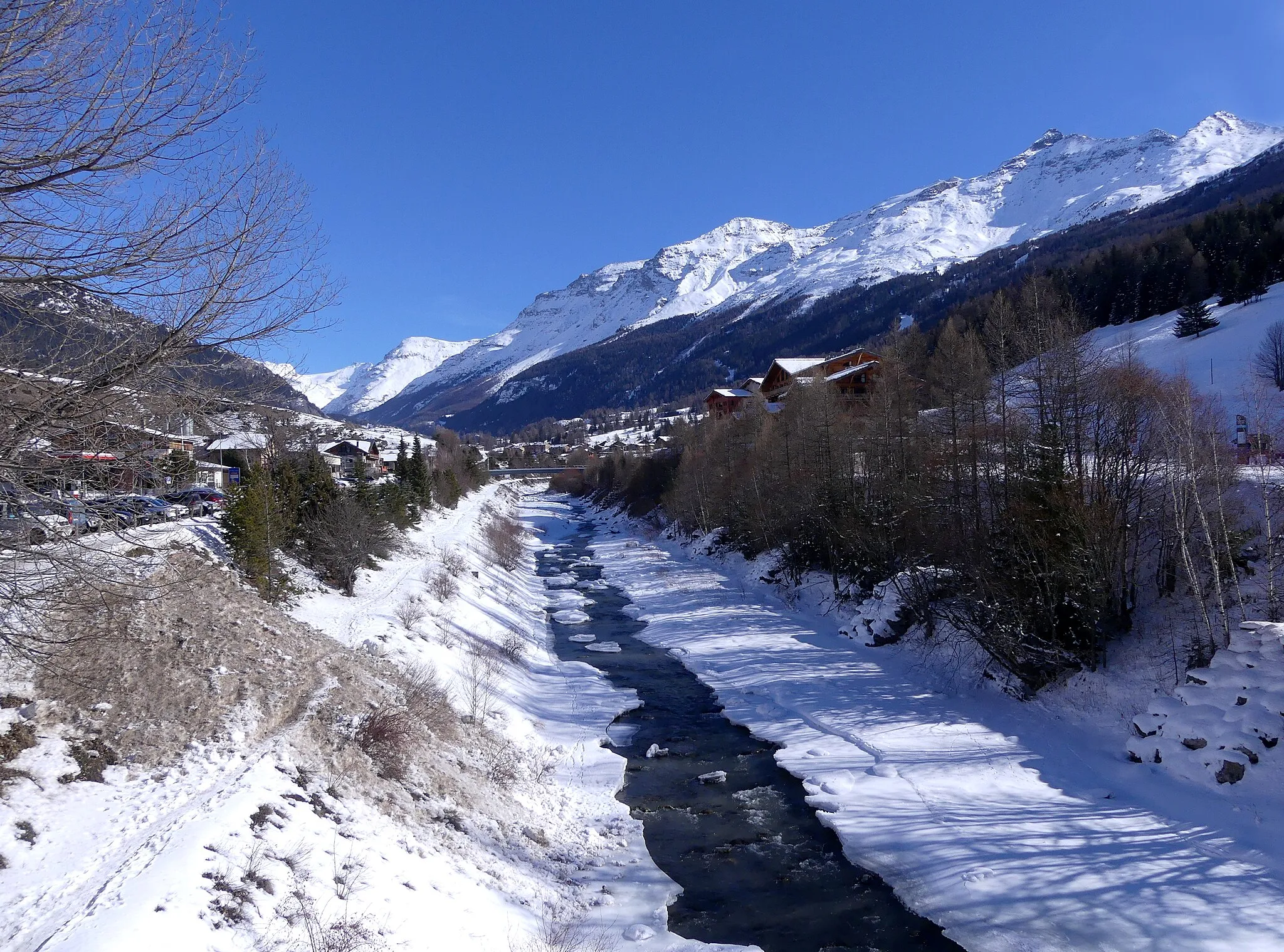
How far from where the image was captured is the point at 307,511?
28.8 metres

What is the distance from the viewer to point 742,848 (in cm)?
1217

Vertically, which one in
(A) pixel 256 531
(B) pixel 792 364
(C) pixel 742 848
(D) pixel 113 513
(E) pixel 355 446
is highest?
(B) pixel 792 364

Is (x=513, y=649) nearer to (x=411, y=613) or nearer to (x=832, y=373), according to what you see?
(x=411, y=613)

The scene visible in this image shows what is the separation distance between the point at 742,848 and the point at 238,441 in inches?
401

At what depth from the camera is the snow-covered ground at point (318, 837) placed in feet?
23.1

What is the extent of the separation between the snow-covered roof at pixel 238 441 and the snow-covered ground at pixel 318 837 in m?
4.37

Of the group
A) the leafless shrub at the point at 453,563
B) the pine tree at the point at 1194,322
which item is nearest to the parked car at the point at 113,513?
the leafless shrub at the point at 453,563

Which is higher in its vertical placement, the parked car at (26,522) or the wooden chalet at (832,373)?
the wooden chalet at (832,373)

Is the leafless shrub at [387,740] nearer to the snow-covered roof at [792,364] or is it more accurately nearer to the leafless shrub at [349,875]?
the leafless shrub at [349,875]

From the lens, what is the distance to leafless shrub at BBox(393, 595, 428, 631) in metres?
22.0

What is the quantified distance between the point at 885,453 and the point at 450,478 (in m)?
53.0

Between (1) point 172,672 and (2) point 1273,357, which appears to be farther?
(2) point 1273,357

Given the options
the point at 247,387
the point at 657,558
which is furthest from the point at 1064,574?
the point at 657,558

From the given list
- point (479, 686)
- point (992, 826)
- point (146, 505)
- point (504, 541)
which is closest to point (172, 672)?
point (146, 505)
